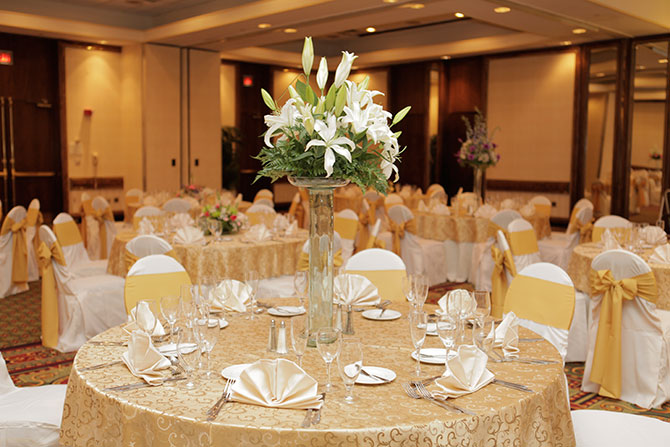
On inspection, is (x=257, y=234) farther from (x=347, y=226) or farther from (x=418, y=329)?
(x=418, y=329)

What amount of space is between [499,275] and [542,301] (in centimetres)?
245

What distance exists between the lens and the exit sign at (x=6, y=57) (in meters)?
10.7

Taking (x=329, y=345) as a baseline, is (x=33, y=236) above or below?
below

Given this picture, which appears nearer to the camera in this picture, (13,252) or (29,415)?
(29,415)

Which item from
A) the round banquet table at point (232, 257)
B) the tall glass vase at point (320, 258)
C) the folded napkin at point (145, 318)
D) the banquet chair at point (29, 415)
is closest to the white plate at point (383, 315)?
the tall glass vase at point (320, 258)

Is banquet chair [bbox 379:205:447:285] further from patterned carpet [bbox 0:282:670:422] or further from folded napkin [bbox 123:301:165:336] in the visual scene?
folded napkin [bbox 123:301:165:336]

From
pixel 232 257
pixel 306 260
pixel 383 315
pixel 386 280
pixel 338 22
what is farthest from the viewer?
pixel 338 22

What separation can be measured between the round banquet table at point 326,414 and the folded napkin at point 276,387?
1.1 inches

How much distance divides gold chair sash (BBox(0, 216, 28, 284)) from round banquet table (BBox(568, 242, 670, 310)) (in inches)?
227

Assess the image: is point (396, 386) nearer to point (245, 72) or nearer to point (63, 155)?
point (63, 155)

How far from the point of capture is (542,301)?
315cm

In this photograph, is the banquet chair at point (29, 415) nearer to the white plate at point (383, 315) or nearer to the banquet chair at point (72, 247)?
the white plate at point (383, 315)

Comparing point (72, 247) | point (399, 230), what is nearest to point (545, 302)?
point (399, 230)

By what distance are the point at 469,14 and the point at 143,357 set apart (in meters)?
7.33
